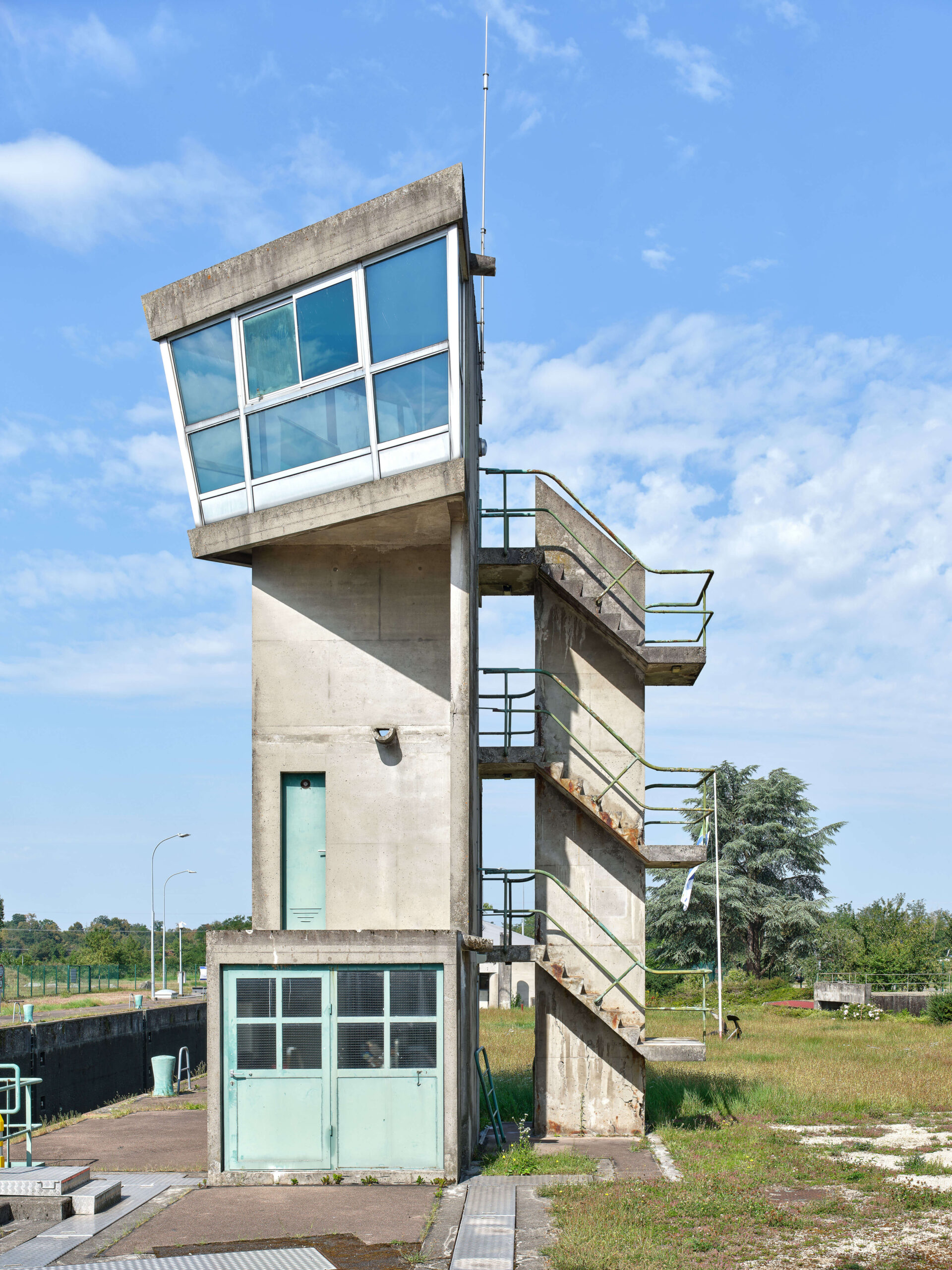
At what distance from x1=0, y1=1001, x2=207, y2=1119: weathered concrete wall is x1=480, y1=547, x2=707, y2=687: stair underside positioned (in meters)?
15.1

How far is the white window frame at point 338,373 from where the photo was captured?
47.0 ft

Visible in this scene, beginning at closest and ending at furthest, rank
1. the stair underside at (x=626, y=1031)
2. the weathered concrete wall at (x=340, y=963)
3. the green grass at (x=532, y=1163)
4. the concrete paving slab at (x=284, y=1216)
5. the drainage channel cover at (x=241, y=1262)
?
the drainage channel cover at (x=241, y=1262), the concrete paving slab at (x=284, y=1216), the weathered concrete wall at (x=340, y=963), the green grass at (x=532, y=1163), the stair underside at (x=626, y=1031)

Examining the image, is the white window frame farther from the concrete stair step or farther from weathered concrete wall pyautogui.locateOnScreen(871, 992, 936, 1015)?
weathered concrete wall pyautogui.locateOnScreen(871, 992, 936, 1015)

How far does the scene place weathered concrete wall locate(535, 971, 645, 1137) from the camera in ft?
57.0

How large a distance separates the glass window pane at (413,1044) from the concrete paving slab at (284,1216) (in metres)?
1.29

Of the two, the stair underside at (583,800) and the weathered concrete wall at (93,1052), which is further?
the weathered concrete wall at (93,1052)

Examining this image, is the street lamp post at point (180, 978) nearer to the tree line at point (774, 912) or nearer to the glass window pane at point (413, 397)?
the tree line at point (774, 912)

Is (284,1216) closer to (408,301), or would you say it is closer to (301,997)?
(301,997)

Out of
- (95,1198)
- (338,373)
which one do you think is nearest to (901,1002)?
(338,373)

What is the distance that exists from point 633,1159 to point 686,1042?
212cm

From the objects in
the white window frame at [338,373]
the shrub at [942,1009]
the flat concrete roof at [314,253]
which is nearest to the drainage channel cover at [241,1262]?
the white window frame at [338,373]

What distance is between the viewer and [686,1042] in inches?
663

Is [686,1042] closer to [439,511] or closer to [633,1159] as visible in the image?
[633,1159]

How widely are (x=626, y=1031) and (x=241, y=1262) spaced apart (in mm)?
7677
